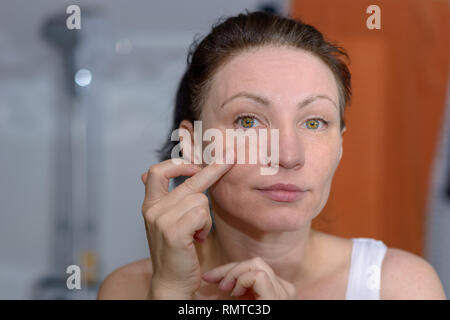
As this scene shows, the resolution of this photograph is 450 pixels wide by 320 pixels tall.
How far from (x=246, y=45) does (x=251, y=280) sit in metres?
0.36

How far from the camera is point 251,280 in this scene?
1.98 ft

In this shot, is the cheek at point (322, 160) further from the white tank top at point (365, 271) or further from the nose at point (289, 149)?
the white tank top at point (365, 271)

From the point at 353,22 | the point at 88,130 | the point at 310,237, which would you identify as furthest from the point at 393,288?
the point at 88,130

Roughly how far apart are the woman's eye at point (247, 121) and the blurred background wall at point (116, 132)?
364mm

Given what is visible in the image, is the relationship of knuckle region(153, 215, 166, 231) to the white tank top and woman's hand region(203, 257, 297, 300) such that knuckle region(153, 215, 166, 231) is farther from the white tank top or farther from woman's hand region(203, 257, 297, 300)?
the white tank top

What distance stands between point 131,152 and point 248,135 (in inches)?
32.7

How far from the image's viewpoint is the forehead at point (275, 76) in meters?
0.62

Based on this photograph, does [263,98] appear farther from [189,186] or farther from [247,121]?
[189,186]

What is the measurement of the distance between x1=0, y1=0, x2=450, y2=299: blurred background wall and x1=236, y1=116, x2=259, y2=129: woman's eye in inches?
14.3

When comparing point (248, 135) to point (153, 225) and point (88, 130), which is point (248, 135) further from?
point (88, 130)

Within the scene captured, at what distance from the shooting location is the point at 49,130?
1.55m

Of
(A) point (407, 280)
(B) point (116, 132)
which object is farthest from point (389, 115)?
(B) point (116, 132)

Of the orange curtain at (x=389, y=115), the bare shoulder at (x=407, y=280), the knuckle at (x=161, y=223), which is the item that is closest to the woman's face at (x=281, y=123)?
the knuckle at (x=161, y=223)

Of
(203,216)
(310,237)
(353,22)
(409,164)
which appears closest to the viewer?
(203,216)
